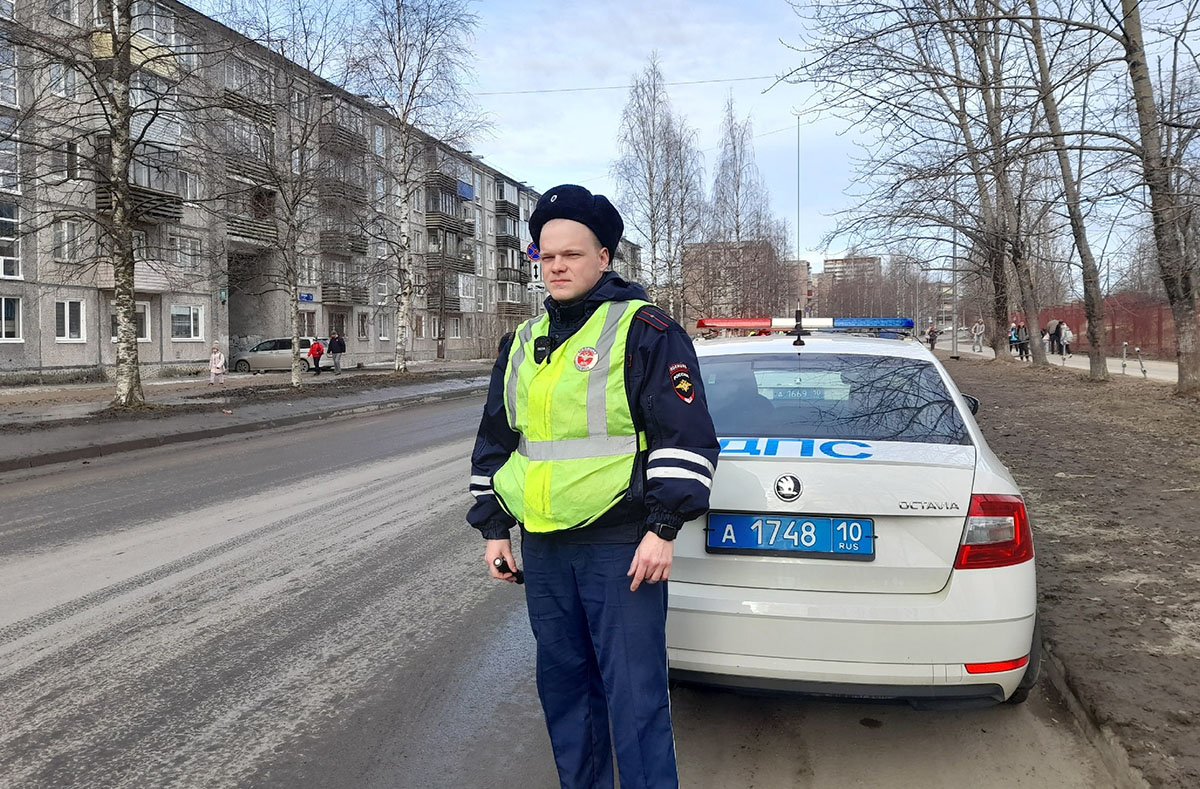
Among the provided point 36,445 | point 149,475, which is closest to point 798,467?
point 149,475

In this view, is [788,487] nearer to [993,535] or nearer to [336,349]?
[993,535]

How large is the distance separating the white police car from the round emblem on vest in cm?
99

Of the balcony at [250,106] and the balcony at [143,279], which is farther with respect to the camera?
the balcony at [143,279]

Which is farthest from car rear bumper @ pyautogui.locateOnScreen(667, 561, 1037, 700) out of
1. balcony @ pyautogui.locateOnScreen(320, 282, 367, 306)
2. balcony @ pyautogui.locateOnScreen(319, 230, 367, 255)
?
balcony @ pyautogui.locateOnScreen(320, 282, 367, 306)

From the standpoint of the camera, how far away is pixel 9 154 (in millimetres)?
17016

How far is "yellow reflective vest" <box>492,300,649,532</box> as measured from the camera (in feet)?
7.22

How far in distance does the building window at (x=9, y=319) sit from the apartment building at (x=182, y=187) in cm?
6

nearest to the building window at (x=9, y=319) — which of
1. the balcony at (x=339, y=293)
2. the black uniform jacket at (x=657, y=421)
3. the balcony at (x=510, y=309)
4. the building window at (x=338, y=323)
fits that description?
the balcony at (x=339, y=293)

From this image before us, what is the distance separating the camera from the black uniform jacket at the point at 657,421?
2148mm

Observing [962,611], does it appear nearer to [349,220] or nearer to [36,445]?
[36,445]

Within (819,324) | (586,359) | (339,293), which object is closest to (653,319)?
(586,359)

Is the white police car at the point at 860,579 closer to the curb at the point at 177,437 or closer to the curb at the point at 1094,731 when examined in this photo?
the curb at the point at 1094,731

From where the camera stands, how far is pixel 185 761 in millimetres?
3051

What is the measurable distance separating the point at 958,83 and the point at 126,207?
581 inches
